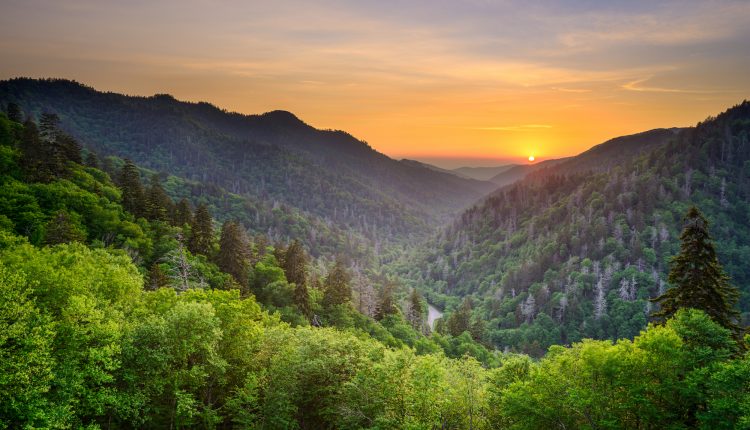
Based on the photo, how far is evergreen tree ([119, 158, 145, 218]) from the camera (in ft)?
257

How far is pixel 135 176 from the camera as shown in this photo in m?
83.9

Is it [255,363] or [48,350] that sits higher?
[48,350]

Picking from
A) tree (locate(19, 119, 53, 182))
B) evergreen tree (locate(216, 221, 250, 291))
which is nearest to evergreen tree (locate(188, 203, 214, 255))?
evergreen tree (locate(216, 221, 250, 291))

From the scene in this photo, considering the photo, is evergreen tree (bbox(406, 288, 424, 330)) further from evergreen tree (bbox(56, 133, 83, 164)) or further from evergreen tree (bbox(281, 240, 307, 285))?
evergreen tree (bbox(56, 133, 83, 164))

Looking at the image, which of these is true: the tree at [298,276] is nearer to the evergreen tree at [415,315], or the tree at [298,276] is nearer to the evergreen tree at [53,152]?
the evergreen tree at [53,152]

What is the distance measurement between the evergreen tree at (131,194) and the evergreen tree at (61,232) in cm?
2087

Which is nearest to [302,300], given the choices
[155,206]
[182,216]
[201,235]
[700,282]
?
[201,235]

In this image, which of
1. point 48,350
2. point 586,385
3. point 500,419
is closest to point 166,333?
point 48,350

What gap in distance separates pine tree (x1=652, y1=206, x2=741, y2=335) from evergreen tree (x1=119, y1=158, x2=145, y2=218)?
76.1 m

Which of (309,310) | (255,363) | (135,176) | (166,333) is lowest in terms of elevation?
(309,310)

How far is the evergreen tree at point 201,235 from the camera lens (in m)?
78.6

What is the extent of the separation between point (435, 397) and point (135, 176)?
73.8 meters

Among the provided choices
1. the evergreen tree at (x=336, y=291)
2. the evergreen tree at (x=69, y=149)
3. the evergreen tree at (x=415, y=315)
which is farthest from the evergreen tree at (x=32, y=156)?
the evergreen tree at (x=415, y=315)

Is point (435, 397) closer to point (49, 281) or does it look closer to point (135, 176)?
point (49, 281)
